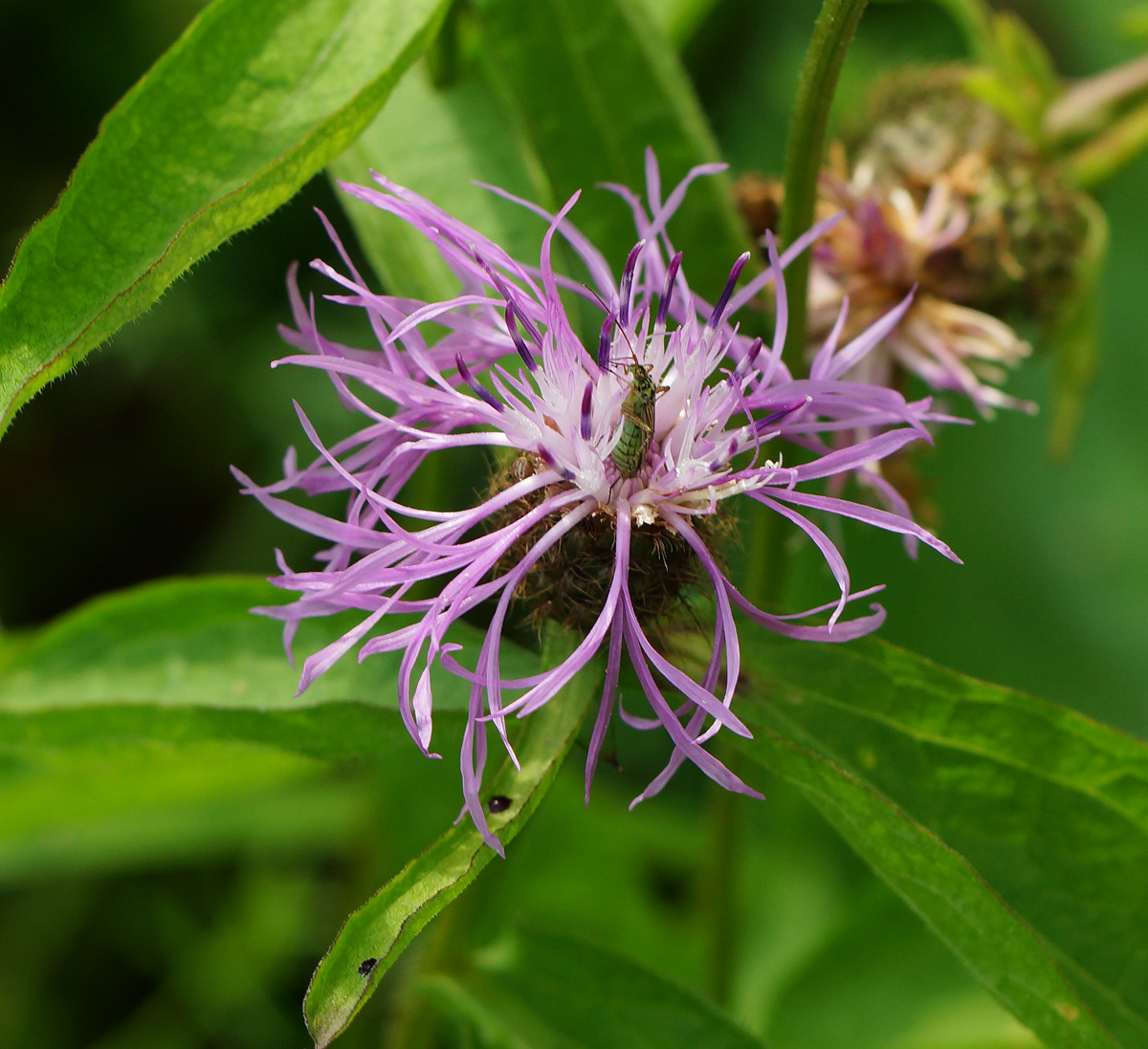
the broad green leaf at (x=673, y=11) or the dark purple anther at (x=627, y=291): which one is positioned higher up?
the dark purple anther at (x=627, y=291)

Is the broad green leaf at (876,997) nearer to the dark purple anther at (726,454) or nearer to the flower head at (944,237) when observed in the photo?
the flower head at (944,237)

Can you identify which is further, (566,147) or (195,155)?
(566,147)

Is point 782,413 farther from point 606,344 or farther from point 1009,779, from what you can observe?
point 1009,779

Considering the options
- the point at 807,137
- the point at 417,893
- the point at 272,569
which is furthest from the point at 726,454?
the point at 272,569

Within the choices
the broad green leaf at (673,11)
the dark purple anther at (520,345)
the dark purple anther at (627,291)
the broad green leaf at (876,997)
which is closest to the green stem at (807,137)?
the dark purple anther at (627,291)

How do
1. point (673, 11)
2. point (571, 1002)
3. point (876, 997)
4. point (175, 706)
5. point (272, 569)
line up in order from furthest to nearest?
point (272, 569), point (876, 997), point (673, 11), point (571, 1002), point (175, 706)

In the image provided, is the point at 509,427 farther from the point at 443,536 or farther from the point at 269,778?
the point at 269,778

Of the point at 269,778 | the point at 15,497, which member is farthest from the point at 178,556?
the point at 269,778
